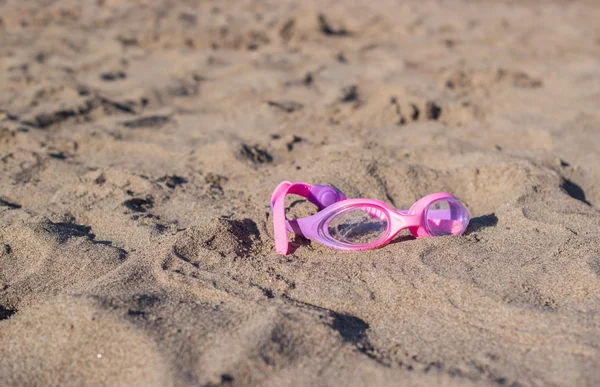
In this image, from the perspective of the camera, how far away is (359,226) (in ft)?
7.06

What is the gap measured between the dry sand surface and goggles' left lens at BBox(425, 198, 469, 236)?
5 cm

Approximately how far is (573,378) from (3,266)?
182 centimetres

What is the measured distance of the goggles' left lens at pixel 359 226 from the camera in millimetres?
2115

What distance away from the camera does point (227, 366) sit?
1457 millimetres

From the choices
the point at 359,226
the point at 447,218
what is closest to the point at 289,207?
the point at 359,226

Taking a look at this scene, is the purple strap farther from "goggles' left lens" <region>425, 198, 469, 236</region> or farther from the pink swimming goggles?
→ "goggles' left lens" <region>425, 198, 469, 236</region>

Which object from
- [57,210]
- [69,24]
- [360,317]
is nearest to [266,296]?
[360,317]

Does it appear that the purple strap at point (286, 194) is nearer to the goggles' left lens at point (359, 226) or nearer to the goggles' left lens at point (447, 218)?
the goggles' left lens at point (359, 226)

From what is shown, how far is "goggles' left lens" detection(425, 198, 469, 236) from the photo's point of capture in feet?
7.37

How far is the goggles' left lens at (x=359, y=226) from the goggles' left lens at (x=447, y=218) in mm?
211

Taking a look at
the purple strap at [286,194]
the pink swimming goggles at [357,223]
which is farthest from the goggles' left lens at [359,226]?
the purple strap at [286,194]

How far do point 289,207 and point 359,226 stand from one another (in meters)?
0.44

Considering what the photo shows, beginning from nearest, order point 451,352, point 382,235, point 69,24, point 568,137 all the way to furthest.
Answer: point 451,352 < point 382,235 < point 568,137 < point 69,24

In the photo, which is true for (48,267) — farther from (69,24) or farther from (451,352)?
(69,24)
